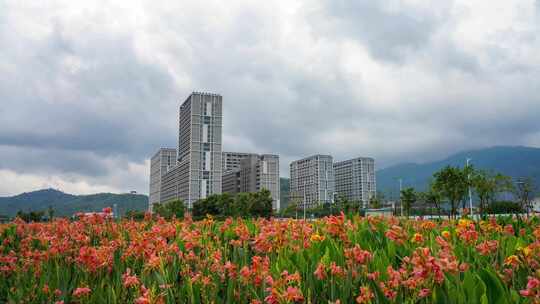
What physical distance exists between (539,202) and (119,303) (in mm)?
63311

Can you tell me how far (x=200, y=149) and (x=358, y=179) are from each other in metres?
71.5

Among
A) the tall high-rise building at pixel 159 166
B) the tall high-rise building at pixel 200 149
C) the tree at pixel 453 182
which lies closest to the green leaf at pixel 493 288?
the tree at pixel 453 182

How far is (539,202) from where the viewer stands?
52281 millimetres

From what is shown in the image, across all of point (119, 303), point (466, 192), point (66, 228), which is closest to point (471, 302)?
point (119, 303)

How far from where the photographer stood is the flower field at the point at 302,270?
1.77 metres

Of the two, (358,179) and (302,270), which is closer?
(302,270)

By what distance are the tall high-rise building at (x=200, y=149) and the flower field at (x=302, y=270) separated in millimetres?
133917

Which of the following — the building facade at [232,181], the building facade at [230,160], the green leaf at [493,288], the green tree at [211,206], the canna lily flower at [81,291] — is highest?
the building facade at [230,160]

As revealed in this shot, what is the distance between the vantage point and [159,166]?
178375 millimetres

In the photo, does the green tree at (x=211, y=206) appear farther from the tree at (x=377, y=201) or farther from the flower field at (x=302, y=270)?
the flower field at (x=302, y=270)

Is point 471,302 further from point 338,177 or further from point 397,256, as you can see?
point 338,177

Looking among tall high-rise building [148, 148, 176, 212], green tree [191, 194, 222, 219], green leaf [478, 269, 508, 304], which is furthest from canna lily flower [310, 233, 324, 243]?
tall high-rise building [148, 148, 176, 212]

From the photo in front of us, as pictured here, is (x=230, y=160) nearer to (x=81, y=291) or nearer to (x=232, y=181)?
(x=232, y=181)

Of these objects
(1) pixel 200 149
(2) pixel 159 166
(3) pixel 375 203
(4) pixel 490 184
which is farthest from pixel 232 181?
(4) pixel 490 184
